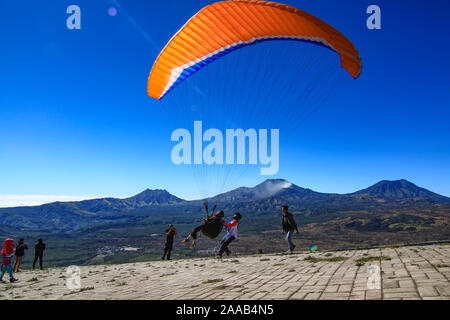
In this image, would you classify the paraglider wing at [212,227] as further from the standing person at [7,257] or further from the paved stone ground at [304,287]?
the standing person at [7,257]

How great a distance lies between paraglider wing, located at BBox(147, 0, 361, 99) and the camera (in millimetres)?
9156

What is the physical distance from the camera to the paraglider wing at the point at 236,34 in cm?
916

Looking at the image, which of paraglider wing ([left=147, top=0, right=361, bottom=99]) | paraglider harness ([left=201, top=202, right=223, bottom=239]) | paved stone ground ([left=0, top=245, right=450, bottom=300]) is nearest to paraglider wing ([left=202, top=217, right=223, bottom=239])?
paraglider harness ([left=201, top=202, right=223, bottom=239])

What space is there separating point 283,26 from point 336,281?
28.2ft

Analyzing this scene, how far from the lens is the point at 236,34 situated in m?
10.1

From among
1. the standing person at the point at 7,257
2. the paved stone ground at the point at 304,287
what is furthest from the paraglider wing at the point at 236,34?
the standing person at the point at 7,257

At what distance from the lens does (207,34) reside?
10102mm

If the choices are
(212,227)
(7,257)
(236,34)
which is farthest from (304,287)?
(7,257)

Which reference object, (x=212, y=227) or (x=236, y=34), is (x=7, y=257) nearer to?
(x=212, y=227)

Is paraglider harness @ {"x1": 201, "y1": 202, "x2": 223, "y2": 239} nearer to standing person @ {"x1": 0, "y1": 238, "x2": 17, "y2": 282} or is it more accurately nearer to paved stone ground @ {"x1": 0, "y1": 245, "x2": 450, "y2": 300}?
paved stone ground @ {"x1": 0, "y1": 245, "x2": 450, "y2": 300}

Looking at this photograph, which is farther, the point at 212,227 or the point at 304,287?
the point at 212,227
